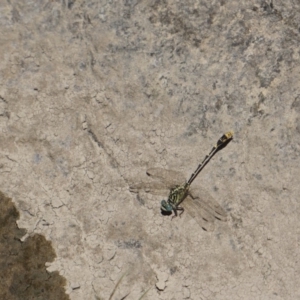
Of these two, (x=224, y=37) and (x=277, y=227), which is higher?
(x=224, y=37)

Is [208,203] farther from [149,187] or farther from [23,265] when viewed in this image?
[23,265]

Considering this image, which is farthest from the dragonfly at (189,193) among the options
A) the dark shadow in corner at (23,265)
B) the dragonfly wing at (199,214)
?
the dark shadow in corner at (23,265)

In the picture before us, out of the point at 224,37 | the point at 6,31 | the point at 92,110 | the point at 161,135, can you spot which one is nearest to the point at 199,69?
the point at 224,37

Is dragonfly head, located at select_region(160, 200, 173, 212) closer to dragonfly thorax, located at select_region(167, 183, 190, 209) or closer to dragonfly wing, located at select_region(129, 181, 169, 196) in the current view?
dragonfly thorax, located at select_region(167, 183, 190, 209)

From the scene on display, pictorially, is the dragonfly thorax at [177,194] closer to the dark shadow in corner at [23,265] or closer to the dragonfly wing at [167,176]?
the dragonfly wing at [167,176]

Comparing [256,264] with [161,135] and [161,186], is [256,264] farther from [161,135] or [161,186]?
[161,135]

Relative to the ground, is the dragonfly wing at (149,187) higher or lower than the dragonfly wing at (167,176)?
lower

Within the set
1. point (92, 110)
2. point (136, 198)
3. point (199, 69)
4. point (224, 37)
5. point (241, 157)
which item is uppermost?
point (224, 37)
